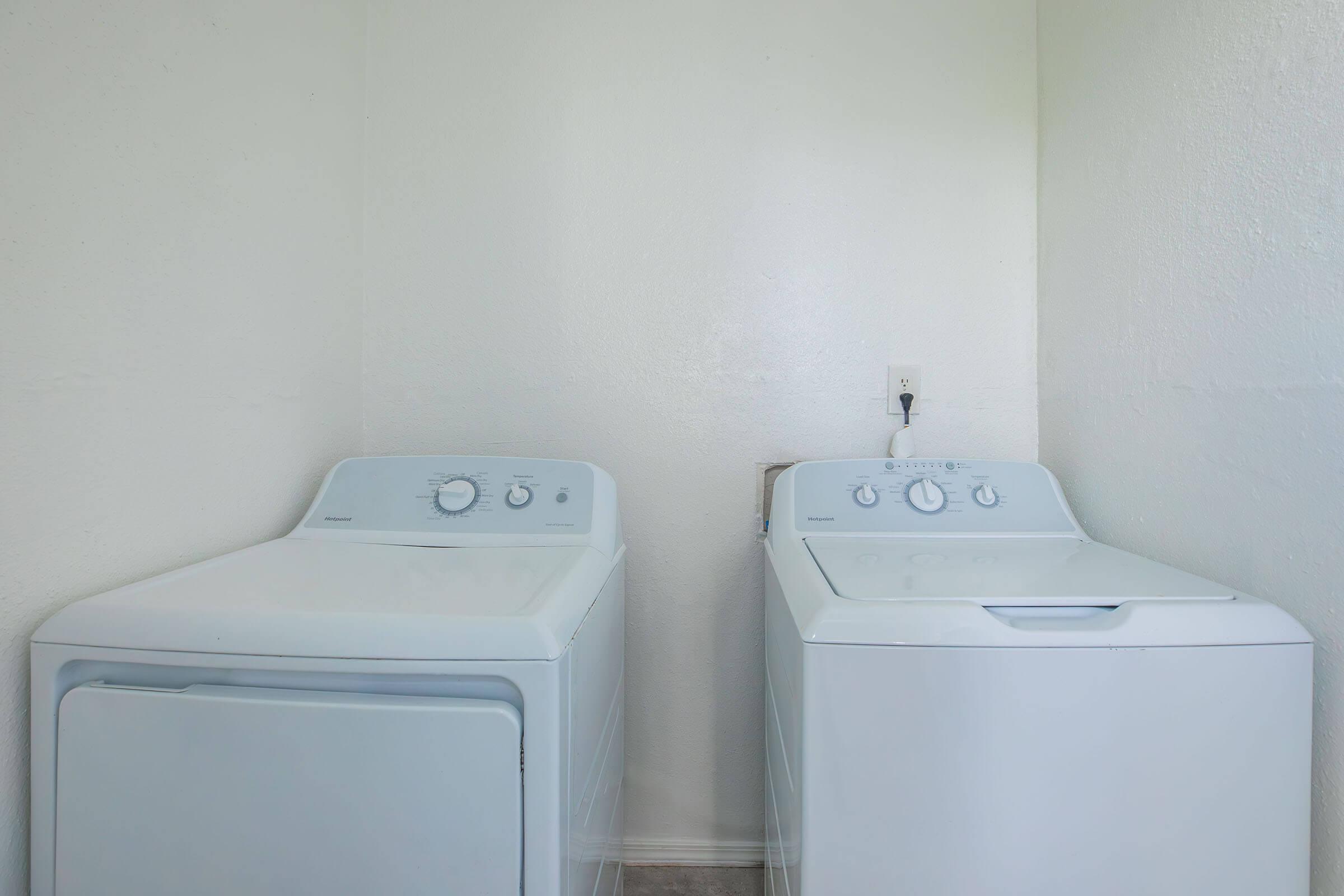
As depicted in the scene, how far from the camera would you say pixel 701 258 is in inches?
49.4

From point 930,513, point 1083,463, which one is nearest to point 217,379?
point 930,513

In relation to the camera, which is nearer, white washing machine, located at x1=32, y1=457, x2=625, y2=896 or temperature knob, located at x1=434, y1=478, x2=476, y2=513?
white washing machine, located at x1=32, y1=457, x2=625, y2=896

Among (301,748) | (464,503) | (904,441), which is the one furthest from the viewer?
(904,441)

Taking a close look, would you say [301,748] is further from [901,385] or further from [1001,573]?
[901,385]

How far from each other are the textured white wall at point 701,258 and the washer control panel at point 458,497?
0.24 meters

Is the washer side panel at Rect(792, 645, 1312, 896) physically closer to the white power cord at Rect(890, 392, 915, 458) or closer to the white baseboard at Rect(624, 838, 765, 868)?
the white power cord at Rect(890, 392, 915, 458)

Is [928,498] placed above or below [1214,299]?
below

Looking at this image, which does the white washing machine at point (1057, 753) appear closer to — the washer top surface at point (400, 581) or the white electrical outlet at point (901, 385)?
the washer top surface at point (400, 581)

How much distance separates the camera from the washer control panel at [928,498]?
3.28 ft

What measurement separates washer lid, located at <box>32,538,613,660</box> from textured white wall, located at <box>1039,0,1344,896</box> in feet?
2.95

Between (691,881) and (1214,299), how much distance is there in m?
1.47

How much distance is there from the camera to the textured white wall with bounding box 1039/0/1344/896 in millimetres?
631

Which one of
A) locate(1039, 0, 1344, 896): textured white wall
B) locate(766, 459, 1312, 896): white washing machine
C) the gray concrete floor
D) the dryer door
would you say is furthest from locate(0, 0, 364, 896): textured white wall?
locate(1039, 0, 1344, 896): textured white wall

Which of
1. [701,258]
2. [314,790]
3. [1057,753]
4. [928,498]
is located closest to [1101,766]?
[1057,753]
